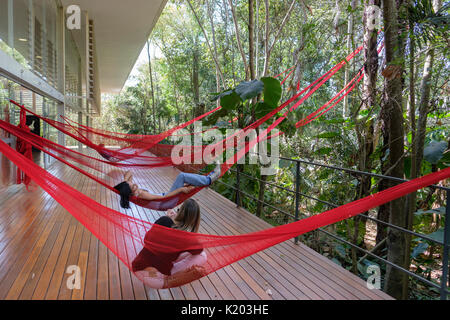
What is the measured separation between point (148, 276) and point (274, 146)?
10.2 ft

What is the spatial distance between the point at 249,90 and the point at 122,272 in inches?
72.9

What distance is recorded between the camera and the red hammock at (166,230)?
5.11ft

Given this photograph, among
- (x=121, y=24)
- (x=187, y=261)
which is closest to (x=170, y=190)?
(x=187, y=261)

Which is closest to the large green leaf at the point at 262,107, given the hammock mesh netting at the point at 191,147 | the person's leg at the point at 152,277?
the hammock mesh netting at the point at 191,147

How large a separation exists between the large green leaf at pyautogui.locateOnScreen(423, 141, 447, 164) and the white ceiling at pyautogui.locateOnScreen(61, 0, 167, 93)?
19.1 ft

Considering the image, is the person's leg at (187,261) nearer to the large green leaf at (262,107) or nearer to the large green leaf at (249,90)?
the large green leaf at (249,90)

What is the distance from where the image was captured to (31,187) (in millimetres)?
4473

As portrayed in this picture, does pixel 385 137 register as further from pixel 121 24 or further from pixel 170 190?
pixel 121 24

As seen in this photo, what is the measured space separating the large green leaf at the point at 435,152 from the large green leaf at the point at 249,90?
1414 millimetres

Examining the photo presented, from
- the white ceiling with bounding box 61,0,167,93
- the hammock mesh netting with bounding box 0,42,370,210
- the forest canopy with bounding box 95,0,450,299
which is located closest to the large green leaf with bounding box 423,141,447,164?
the forest canopy with bounding box 95,0,450,299

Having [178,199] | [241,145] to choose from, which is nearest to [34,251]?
[178,199]

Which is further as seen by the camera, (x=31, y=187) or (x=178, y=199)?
(x=31, y=187)

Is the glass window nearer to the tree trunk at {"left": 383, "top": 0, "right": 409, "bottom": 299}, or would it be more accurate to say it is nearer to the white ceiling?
the white ceiling

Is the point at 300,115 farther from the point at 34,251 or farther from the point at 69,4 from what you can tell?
the point at 69,4
